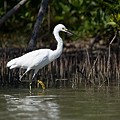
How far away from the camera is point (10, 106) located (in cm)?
1177

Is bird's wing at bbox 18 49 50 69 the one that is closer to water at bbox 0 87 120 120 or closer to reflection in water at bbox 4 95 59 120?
water at bbox 0 87 120 120

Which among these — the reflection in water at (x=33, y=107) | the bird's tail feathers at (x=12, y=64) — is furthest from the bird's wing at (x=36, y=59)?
the reflection in water at (x=33, y=107)

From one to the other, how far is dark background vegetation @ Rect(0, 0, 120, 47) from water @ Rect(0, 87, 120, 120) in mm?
3948

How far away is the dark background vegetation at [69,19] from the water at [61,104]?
395 cm

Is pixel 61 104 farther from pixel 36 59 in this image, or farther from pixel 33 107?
pixel 36 59

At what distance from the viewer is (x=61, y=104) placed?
12086 mm

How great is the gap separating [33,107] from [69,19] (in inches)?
551

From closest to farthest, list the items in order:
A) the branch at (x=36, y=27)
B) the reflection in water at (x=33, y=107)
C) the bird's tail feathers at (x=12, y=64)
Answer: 1. the reflection in water at (x=33, y=107)
2. the bird's tail feathers at (x=12, y=64)
3. the branch at (x=36, y=27)

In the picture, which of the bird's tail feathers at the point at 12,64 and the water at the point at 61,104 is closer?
the water at the point at 61,104

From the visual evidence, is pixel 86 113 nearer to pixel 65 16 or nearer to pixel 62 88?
pixel 62 88

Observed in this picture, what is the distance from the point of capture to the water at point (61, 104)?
34.3ft

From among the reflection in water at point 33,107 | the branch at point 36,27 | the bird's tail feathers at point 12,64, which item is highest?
the branch at point 36,27

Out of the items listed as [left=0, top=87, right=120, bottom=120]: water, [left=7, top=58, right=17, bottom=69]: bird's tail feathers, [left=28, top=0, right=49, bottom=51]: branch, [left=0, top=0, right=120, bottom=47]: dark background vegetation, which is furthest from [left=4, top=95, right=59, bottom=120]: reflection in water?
[left=28, top=0, right=49, bottom=51]: branch

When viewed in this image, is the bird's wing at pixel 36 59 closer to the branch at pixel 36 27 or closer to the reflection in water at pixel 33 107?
the reflection in water at pixel 33 107
